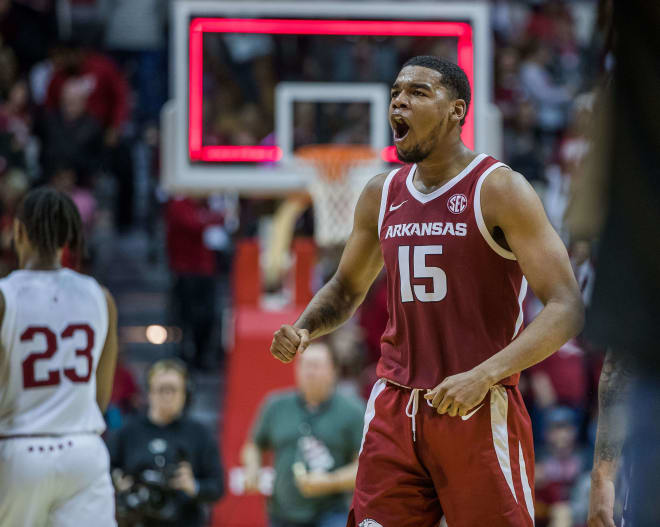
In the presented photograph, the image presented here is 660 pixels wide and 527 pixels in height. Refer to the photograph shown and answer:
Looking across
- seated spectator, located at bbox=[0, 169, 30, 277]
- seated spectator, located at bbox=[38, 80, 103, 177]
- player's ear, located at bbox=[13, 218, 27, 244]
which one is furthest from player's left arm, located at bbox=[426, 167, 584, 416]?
seated spectator, located at bbox=[38, 80, 103, 177]

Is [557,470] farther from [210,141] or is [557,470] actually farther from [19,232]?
[19,232]

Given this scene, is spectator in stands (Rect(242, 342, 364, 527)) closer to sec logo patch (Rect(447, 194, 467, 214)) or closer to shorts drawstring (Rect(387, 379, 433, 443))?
shorts drawstring (Rect(387, 379, 433, 443))

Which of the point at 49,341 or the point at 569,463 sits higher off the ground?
the point at 49,341

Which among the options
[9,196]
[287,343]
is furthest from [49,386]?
[9,196]

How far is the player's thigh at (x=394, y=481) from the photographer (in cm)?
369

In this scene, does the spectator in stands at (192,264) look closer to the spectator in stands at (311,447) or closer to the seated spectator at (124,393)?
the seated spectator at (124,393)

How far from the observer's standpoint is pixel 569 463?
8.62m

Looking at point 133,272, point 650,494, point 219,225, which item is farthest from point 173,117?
point 650,494

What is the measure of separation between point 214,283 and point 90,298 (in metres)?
7.14

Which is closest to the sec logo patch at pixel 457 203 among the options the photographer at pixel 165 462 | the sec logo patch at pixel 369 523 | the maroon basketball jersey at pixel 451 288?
the maroon basketball jersey at pixel 451 288

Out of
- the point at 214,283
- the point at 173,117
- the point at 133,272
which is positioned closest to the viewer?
the point at 173,117

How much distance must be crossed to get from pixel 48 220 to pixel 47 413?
0.77 meters

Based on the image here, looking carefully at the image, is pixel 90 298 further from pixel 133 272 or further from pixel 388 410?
pixel 133 272

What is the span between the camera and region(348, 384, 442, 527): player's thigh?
3693 millimetres
